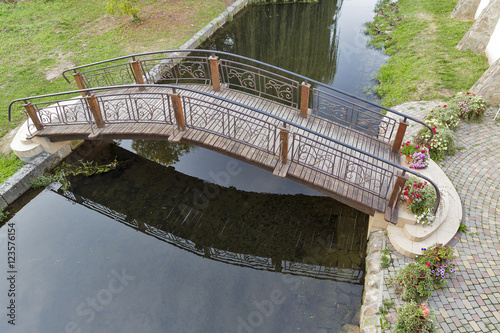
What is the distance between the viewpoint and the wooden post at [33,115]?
875cm

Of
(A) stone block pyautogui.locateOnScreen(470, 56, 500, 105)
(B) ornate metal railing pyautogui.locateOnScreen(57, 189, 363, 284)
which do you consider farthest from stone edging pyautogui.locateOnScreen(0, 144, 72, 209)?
(A) stone block pyautogui.locateOnScreen(470, 56, 500, 105)

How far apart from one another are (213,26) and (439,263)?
1459 cm

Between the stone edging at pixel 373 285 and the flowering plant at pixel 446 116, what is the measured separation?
3978 millimetres

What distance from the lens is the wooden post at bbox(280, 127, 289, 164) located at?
6852mm

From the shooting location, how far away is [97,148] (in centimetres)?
1041

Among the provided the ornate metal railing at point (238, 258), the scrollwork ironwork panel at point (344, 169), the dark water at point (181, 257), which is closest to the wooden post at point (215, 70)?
the dark water at point (181, 257)

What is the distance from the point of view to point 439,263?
587 cm

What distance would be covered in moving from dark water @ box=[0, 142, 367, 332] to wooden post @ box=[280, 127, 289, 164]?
1697mm

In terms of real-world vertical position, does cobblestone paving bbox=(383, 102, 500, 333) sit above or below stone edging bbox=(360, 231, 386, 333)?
above

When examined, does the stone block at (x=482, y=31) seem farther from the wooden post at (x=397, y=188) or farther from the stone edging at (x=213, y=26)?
the stone edging at (x=213, y=26)

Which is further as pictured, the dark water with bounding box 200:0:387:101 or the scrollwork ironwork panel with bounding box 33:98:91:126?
the dark water with bounding box 200:0:387:101

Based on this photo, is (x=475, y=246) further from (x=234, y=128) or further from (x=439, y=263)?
(x=234, y=128)

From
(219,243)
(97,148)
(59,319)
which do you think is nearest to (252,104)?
(219,243)

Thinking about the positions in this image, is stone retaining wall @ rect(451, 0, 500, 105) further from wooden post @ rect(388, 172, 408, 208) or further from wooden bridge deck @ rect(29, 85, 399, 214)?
wooden post @ rect(388, 172, 408, 208)
